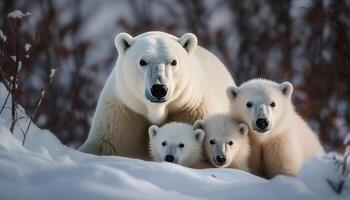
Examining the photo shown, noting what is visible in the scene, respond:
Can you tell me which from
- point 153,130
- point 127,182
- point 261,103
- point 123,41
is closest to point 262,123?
point 261,103

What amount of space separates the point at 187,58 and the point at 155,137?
0.72 m

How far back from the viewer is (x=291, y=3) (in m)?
17.2

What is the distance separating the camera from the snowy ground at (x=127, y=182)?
14.1 ft

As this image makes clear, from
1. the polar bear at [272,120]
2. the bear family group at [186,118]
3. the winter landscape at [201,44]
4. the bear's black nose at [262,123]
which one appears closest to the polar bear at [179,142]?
the bear family group at [186,118]

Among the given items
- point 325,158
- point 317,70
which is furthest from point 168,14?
point 325,158

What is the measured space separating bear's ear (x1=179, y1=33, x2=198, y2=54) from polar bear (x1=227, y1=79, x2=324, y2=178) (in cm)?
52

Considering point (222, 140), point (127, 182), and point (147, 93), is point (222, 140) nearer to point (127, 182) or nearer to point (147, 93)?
point (147, 93)

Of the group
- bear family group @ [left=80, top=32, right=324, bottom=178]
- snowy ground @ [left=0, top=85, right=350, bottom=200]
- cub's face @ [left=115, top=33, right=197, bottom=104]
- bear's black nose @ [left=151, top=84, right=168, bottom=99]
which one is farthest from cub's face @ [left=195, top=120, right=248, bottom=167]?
snowy ground @ [left=0, top=85, right=350, bottom=200]

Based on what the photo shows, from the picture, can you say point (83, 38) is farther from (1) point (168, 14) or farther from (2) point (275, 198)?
(2) point (275, 198)

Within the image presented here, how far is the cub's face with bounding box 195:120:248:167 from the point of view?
21.7 ft

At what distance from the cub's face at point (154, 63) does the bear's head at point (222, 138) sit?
0.42 meters

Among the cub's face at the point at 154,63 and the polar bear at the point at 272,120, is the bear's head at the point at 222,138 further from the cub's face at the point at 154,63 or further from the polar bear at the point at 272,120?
the cub's face at the point at 154,63

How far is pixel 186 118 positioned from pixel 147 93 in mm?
921

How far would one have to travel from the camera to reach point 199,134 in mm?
6848
